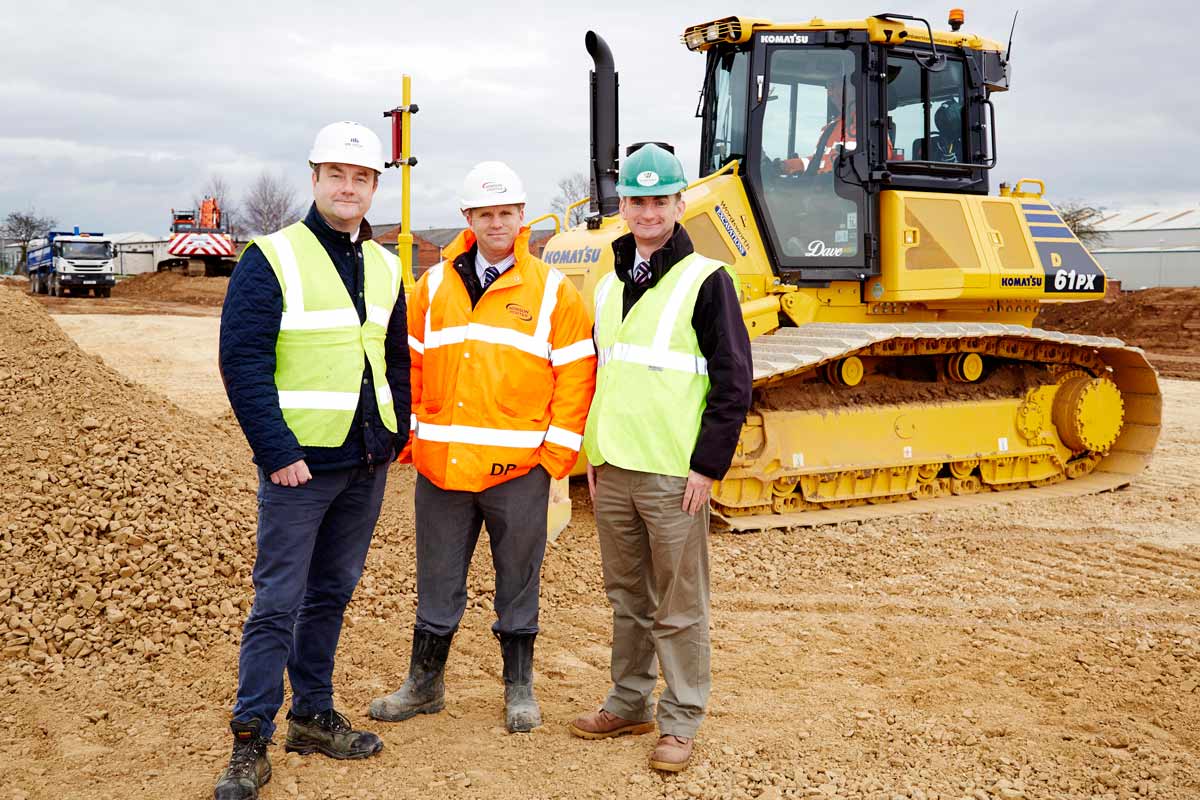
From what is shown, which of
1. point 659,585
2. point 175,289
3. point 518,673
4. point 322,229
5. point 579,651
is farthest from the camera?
point 175,289

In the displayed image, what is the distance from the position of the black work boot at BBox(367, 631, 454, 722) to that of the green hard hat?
1.79m

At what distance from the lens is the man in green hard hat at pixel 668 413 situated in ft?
11.8

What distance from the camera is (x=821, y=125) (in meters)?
7.93

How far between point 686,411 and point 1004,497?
5.50 metres

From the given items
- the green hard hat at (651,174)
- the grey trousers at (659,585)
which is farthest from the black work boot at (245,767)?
the green hard hat at (651,174)

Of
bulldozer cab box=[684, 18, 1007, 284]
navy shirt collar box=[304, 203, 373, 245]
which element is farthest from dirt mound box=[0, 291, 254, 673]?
bulldozer cab box=[684, 18, 1007, 284]

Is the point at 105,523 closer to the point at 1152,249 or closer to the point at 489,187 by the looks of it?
the point at 489,187

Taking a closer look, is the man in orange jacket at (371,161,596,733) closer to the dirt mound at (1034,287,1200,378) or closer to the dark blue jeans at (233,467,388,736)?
the dark blue jeans at (233,467,388,736)

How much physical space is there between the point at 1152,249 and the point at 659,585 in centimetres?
4109

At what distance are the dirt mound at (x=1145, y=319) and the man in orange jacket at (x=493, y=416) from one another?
20.0 m

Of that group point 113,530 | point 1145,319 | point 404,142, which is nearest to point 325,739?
point 113,530

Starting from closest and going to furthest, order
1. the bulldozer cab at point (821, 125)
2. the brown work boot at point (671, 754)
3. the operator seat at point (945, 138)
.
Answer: the brown work boot at point (671, 754)
the bulldozer cab at point (821, 125)
the operator seat at point (945, 138)

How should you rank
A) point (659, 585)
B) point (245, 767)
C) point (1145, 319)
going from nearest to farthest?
point (245, 767), point (659, 585), point (1145, 319)

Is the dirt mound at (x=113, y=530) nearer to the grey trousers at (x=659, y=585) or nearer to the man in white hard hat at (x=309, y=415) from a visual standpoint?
the man in white hard hat at (x=309, y=415)
